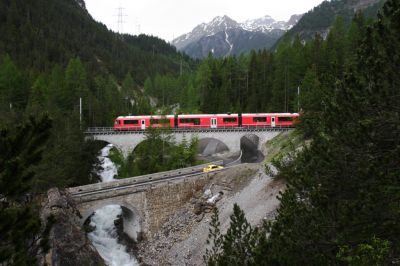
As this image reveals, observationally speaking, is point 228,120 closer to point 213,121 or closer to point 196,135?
point 213,121

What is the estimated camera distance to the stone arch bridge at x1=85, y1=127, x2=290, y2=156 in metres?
44.2

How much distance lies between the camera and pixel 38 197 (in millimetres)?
26969

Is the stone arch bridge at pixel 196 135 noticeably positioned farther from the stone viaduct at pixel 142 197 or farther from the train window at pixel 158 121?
the stone viaduct at pixel 142 197

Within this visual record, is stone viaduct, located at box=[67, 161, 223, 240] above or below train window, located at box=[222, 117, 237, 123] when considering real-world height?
below

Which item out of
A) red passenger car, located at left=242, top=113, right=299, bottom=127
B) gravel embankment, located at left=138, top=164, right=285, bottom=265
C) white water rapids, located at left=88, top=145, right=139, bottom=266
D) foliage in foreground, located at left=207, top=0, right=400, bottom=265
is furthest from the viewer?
red passenger car, located at left=242, top=113, right=299, bottom=127

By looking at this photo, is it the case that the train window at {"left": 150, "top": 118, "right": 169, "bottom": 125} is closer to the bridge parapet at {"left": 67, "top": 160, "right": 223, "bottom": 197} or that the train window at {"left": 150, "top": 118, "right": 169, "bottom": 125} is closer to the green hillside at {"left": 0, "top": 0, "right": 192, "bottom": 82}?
the bridge parapet at {"left": 67, "top": 160, "right": 223, "bottom": 197}

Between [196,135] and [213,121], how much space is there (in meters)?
3.13

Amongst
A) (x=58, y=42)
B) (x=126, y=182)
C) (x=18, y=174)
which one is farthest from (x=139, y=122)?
(x=58, y=42)

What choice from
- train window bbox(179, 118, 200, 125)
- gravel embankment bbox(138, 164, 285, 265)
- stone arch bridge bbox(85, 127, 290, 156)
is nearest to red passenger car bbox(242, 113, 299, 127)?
stone arch bridge bbox(85, 127, 290, 156)

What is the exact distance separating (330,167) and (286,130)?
34698mm

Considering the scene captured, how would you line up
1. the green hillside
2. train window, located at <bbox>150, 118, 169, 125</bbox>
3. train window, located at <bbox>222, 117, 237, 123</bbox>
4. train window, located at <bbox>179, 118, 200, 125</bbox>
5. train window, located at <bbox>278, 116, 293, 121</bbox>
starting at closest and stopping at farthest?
train window, located at <bbox>150, 118, 169, 125</bbox>
train window, located at <bbox>278, 116, 293, 121</bbox>
train window, located at <bbox>222, 117, 237, 123</bbox>
train window, located at <bbox>179, 118, 200, 125</bbox>
the green hillside

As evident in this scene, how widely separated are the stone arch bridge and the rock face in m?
19.4

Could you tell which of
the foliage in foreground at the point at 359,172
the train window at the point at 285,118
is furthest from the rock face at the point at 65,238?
the train window at the point at 285,118

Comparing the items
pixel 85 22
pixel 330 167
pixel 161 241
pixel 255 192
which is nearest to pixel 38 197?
pixel 161 241
